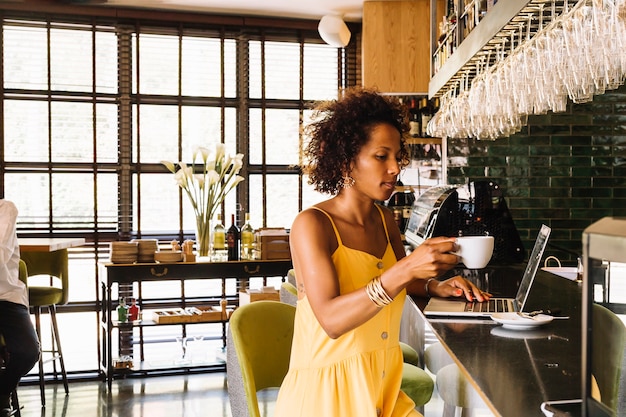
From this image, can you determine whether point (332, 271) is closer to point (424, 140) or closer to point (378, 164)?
point (378, 164)

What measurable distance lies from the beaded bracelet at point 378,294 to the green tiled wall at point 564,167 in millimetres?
3810

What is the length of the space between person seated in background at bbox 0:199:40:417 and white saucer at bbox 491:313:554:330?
278 centimetres

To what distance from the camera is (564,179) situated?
17.3 ft

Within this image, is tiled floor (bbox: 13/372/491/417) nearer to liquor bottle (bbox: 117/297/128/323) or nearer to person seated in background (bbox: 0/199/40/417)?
liquor bottle (bbox: 117/297/128/323)

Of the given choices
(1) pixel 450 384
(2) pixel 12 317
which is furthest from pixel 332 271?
(2) pixel 12 317

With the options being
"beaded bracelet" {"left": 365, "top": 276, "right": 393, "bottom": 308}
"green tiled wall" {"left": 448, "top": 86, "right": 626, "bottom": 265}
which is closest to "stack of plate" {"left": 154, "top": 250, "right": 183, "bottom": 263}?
"green tiled wall" {"left": 448, "top": 86, "right": 626, "bottom": 265}

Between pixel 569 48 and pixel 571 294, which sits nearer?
pixel 569 48

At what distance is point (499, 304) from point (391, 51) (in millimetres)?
3969

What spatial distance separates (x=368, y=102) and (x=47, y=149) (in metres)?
4.86

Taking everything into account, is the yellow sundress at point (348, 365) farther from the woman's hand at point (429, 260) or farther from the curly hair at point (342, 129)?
the woman's hand at point (429, 260)

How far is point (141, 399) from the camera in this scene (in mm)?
5203

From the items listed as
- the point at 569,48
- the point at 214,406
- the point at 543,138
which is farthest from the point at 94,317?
the point at 569,48

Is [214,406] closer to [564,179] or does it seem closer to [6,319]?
[6,319]

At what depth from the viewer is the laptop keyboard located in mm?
2213
